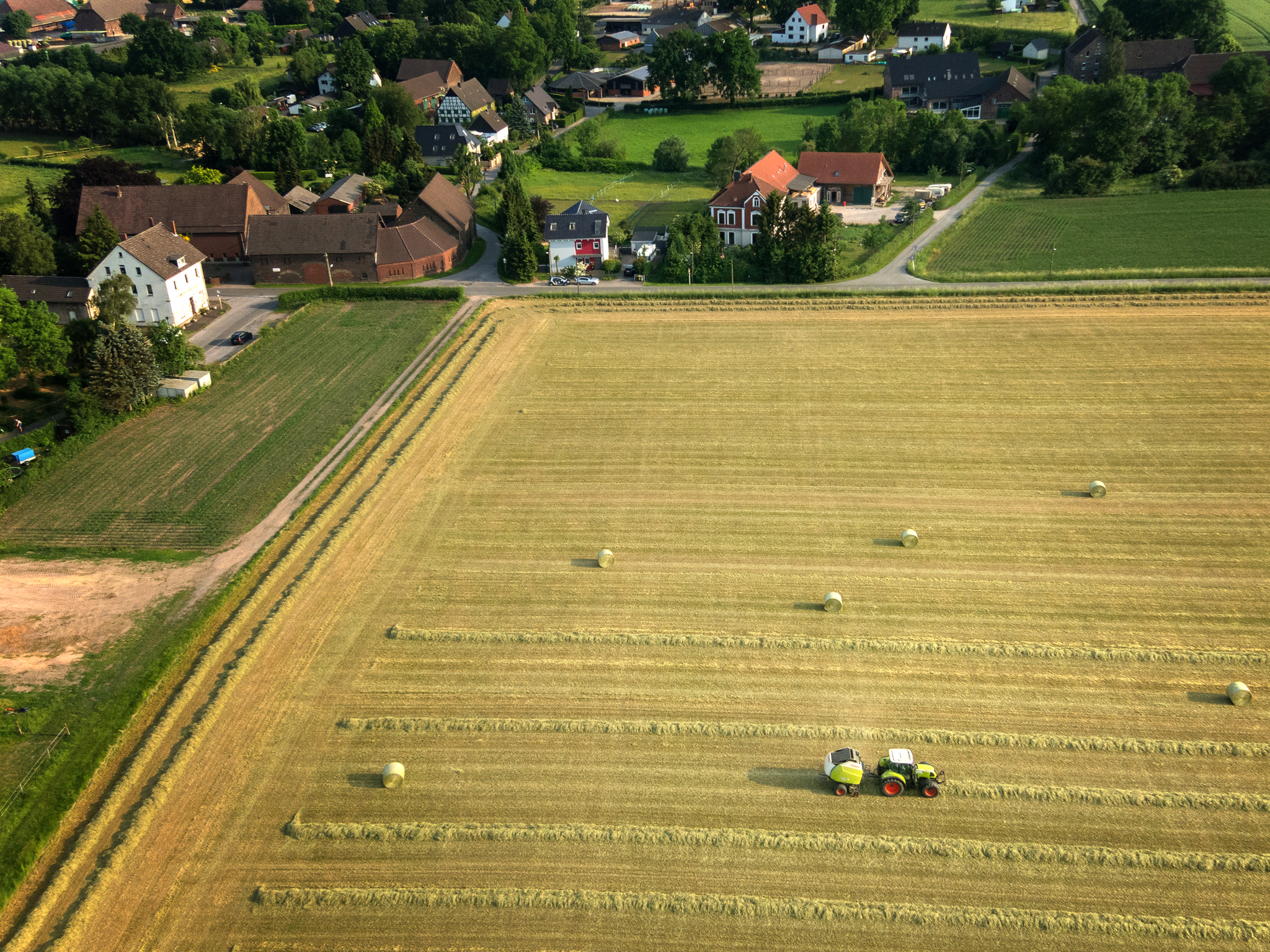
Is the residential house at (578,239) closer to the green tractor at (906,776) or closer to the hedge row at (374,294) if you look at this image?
the hedge row at (374,294)

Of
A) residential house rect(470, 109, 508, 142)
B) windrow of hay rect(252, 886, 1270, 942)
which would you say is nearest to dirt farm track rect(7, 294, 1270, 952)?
windrow of hay rect(252, 886, 1270, 942)

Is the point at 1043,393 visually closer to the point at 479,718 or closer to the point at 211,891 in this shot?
the point at 479,718

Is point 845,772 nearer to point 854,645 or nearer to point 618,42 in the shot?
point 854,645

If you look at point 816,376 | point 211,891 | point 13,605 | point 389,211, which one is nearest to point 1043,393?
point 816,376

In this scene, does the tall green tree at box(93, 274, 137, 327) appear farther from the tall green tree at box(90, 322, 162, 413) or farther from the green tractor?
the green tractor

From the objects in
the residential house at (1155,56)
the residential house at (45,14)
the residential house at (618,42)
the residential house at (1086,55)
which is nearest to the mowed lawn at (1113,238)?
the residential house at (1155,56)

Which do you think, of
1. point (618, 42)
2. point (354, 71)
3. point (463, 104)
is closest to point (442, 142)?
point (463, 104)

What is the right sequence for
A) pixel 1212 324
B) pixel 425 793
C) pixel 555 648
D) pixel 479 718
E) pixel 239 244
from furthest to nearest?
pixel 239 244 → pixel 1212 324 → pixel 555 648 → pixel 479 718 → pixel 425 793
